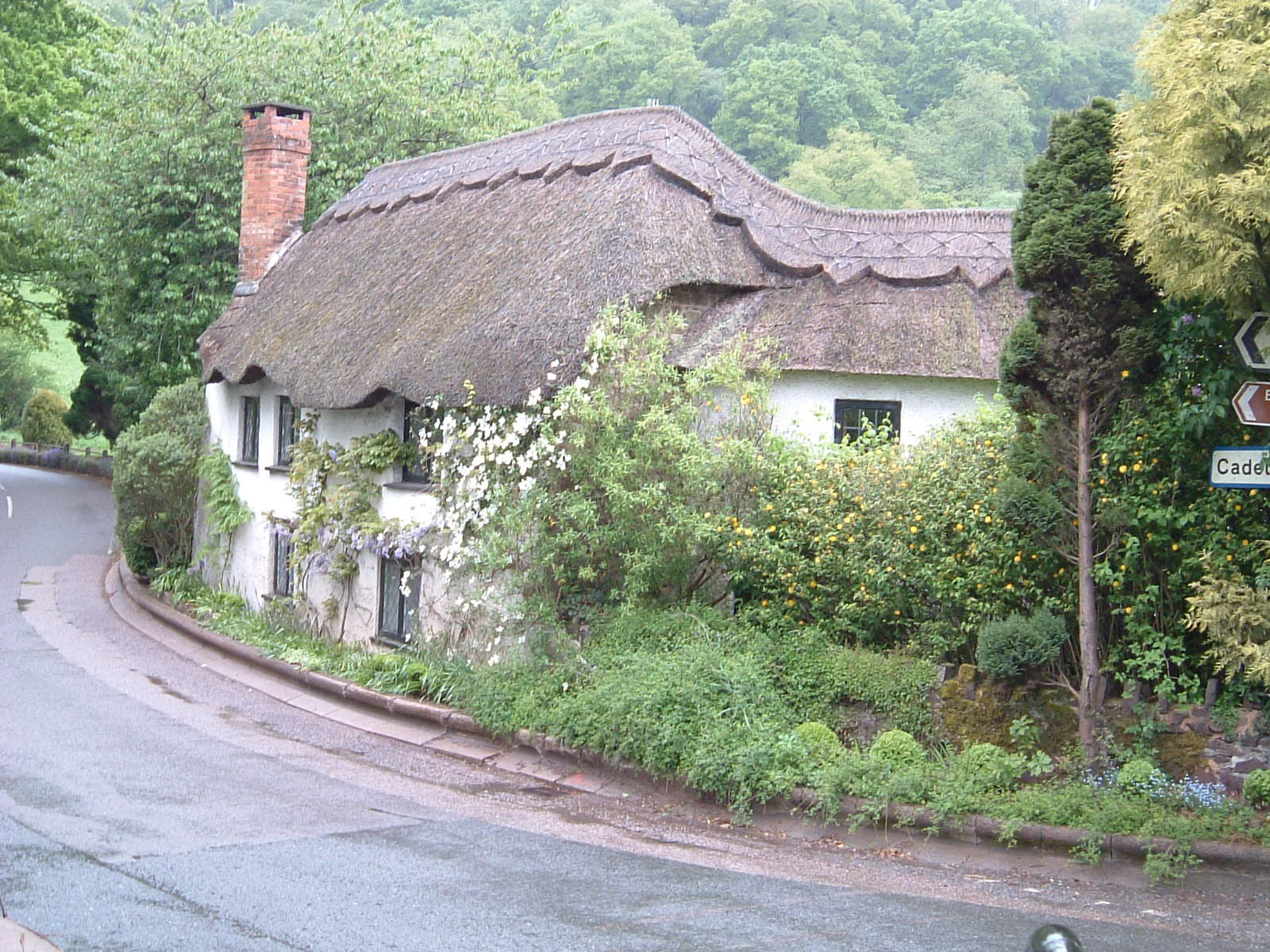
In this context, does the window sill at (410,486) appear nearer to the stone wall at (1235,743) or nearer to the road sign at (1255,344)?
the stone wall at (1235,743)

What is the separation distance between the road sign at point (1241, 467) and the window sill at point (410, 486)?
26.3 ft

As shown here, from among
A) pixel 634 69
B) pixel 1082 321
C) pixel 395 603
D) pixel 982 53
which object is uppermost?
pixel 982 53

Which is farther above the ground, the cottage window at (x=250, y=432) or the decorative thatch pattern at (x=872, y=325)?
the decorative thatch pattern at (x=872, y=325)

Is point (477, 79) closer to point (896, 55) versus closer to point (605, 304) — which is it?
point (605, 304)

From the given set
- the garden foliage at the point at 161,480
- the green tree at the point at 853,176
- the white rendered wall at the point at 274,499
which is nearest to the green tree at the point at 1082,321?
the white rendered wall at the point at 274,499

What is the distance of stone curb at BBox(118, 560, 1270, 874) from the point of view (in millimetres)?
7762

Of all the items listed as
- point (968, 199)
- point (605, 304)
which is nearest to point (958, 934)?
point (605, 304)

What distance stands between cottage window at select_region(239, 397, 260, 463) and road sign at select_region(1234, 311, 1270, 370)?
1420 centimetres

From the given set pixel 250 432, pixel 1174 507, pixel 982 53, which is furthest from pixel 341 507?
pixel 982 53

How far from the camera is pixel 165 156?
77.8 feet

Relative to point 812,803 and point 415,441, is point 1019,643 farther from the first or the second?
point 415,441

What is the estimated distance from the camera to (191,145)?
2356 centimetres

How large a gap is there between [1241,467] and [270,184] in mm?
16643

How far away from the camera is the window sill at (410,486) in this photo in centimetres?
1396
